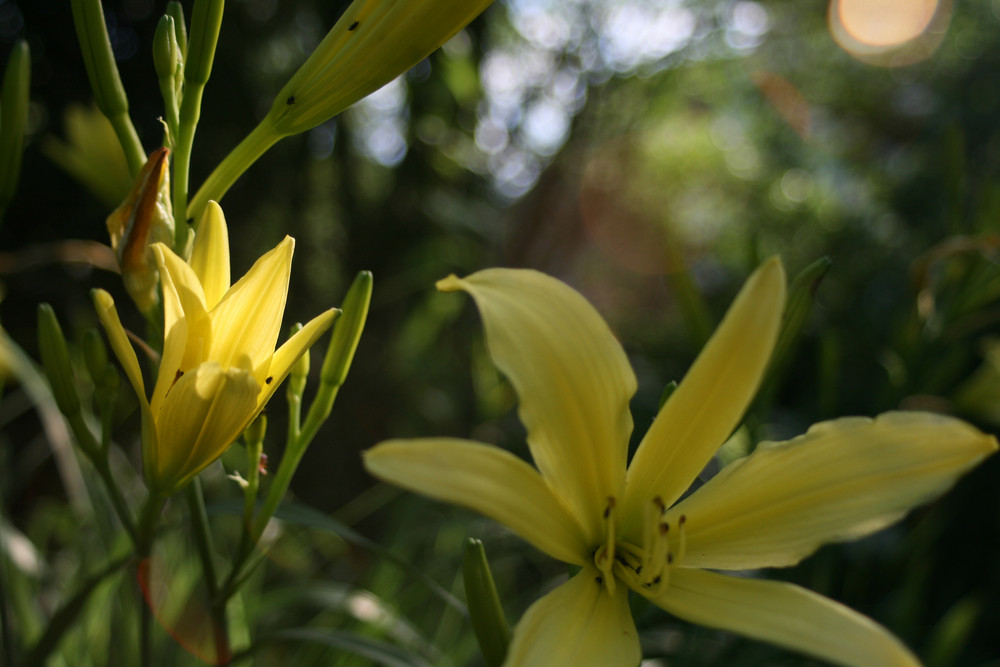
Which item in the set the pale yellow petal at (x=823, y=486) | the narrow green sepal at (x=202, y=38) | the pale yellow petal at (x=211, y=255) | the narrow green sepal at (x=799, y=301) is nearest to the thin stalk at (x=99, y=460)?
the pale yellow petal at (x=211, y=255)

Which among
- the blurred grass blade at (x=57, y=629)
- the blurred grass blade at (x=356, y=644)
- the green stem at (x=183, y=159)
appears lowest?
A: the blurred grass blade at (x=57, y=629)

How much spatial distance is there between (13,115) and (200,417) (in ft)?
0.95

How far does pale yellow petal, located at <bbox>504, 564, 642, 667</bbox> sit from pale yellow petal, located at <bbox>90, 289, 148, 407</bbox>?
0.69 ft

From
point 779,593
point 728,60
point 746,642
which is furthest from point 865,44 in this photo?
point 779,593

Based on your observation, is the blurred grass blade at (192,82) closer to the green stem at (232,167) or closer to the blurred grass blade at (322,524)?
the green stem at (232,167)

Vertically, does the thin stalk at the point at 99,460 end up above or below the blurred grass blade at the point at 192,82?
below

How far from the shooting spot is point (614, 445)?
0.34 meters

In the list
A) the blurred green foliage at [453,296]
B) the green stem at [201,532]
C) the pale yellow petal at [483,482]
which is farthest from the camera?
the blurred green foliage at [453,296]

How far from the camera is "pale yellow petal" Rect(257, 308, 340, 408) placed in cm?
32

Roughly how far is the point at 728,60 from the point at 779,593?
6.36 ft

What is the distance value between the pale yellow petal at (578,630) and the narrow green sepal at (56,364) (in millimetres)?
296

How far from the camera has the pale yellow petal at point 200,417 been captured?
297mm

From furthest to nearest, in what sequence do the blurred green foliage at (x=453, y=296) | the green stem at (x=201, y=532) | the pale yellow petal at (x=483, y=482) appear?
the blurred green foliage at (x=453, y=296), the green stem at (x=201, y=532), the pale yellow petal at (x=483, y=482)

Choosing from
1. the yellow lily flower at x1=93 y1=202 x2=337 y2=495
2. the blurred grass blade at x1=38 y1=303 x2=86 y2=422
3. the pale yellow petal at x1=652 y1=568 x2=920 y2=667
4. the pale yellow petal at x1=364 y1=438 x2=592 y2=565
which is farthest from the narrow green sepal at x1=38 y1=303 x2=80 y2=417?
the pale yellow petal at x1=652 y1=568 x2=920 y2=667
